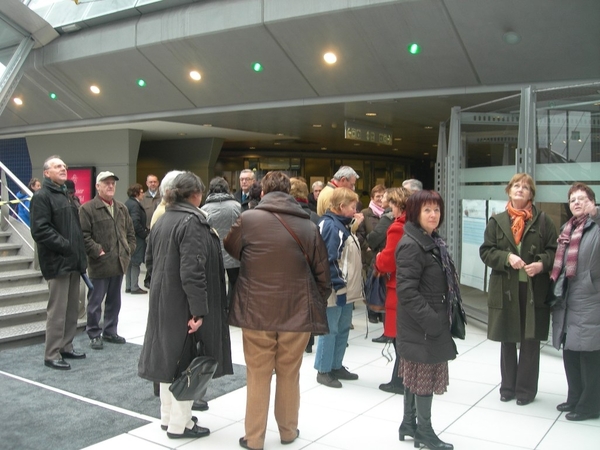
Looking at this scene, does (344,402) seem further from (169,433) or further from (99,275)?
(99,275)

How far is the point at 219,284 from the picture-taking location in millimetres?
4238

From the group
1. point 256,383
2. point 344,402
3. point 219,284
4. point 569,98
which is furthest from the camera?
point 569,98

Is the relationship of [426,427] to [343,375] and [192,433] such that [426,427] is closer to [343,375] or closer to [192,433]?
[192,433]

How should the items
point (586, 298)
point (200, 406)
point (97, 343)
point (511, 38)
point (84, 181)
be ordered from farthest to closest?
point (84, 181) < point (511, 38) < point (97, 343) < point (200, 406) < point (586, 298)

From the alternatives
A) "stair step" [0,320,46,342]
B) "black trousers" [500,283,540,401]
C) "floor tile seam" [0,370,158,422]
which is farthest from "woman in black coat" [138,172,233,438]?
"stair step" [0,320,46,342]

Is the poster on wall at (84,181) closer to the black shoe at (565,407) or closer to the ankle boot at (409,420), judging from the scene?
the ankle boot at (409,420)

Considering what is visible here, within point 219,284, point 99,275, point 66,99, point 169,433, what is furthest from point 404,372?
→ point 66,99

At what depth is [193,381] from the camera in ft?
12.7

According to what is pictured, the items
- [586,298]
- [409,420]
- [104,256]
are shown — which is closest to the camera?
[409,420]

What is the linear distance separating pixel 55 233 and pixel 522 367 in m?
4.24

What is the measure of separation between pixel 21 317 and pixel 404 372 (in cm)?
478

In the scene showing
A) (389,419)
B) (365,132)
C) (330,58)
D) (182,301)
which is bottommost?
(389,419)

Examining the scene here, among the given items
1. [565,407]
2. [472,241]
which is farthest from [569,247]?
Answer: [472,241]

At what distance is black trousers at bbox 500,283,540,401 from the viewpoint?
4961 mm
